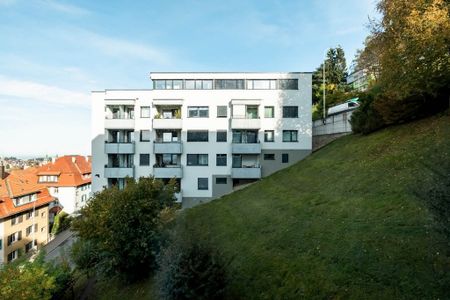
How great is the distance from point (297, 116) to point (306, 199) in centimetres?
1544

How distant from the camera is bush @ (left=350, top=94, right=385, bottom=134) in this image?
→ 68.9 feet

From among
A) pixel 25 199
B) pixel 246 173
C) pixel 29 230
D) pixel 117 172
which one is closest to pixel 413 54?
pixel 246 173

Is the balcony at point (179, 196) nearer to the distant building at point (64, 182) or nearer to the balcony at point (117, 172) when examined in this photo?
the balcony at point (117, 172)

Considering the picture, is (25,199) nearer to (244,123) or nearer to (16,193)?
(16,193)

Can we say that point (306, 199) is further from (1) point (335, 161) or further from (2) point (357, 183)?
(1) point (335, 161)

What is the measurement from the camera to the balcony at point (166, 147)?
28.3 metres

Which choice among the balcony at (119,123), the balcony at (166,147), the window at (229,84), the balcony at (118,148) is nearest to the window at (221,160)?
the balcony at (166,147)

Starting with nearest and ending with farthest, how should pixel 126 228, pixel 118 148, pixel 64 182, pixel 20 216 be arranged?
pixel 126 228 < pixel 118 148 < pixel 20 216 < pixel 64 182

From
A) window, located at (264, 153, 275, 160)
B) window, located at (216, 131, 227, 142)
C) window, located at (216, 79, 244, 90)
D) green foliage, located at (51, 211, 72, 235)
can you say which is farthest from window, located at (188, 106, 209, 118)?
green foliage, located at (51, 211, 72, 235)

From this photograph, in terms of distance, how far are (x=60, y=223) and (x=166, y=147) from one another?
2921cm

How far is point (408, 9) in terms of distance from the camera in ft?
51.1

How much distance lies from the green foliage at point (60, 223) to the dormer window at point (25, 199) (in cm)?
661

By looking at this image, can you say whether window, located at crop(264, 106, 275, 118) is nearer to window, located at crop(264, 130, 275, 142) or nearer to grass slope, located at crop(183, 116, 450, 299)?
window, located at crop(264, 130, 275, 142)

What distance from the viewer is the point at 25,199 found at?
36.8m
